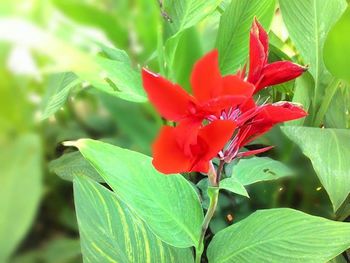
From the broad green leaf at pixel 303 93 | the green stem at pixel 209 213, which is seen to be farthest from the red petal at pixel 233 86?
the broad green leaf at pixel 303 93

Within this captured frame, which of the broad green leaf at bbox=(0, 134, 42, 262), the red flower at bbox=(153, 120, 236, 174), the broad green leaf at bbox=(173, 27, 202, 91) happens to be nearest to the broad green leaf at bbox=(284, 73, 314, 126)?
the broad green leaf at bbox=(173, 27, 202, 91)

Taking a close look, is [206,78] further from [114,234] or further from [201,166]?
[114,234]

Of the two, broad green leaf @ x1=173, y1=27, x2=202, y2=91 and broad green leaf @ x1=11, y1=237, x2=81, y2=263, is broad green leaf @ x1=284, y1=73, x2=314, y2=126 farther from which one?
broad green leaf @ x1=11, y1=237, x2=81, y2=263

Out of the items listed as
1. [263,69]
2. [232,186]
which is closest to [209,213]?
[232,186]

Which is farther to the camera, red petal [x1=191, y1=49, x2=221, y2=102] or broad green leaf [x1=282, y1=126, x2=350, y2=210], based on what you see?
broad green leaf [x1=282, y1=126, x2=350, y2=210]

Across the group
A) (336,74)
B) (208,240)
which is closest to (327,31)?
(336,74)

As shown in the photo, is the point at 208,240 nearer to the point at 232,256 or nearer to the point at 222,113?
the point at 232,256
